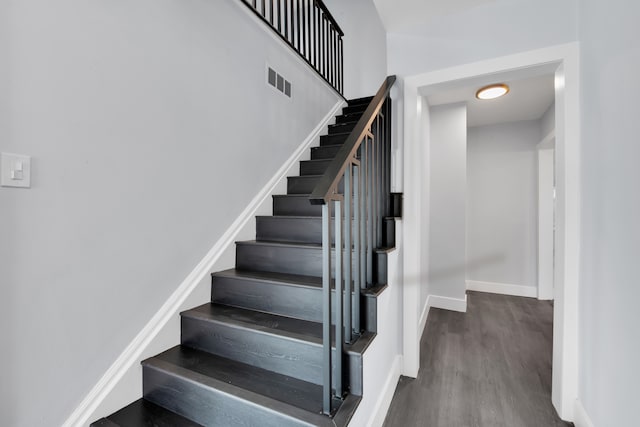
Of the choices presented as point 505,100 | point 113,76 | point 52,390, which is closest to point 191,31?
point 113,76

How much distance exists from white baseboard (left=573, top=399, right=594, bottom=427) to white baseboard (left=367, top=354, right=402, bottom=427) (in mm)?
983

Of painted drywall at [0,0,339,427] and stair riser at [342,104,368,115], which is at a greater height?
stair riser at [342,104,368,115]

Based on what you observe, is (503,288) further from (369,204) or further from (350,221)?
(350,221)

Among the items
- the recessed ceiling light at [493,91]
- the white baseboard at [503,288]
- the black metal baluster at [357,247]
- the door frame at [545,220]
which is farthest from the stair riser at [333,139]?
the white baseboard at [503,288]

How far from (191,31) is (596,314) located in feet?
8.88

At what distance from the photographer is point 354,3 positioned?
4328 millimetres

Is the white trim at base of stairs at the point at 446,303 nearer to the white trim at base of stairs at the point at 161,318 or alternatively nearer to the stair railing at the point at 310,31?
the white trim at base of stairs at the point at 161,318

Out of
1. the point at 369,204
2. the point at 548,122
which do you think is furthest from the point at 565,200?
the point at 548,122

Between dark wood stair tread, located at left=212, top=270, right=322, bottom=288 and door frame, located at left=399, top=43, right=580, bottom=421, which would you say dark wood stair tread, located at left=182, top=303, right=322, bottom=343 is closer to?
dark wood stair tread, located at left=212, top=270, right=322, bottom=288

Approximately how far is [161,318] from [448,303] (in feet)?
10.5

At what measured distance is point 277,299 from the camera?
62.2 inches

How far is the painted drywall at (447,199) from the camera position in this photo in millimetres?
3346

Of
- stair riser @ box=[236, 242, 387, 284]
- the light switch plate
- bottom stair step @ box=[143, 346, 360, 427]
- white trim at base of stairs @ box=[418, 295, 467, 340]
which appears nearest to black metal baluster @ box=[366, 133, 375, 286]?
stair riser @ box=[236, 242, 387, 284]

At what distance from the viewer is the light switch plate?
3.16ft
